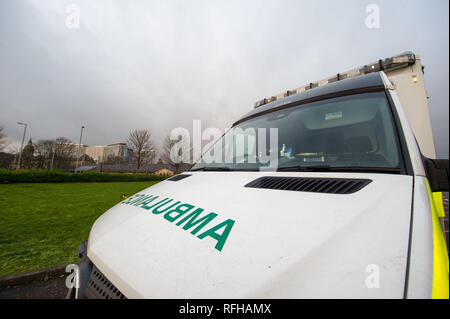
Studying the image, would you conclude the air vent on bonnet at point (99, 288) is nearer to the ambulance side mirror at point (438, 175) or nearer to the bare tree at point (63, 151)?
the ambulance side mirror at point (438, 175)

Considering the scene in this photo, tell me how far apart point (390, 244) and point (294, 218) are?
336 millimetres

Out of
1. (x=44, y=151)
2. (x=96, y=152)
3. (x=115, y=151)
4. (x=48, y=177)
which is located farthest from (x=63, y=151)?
(x=48, y=177)

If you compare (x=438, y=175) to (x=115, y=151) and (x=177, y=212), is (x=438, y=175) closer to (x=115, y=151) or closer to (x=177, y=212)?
(x=177, y=212)

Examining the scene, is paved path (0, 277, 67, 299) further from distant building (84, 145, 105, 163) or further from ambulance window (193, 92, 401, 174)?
distant building (84, 145, 105, 163)

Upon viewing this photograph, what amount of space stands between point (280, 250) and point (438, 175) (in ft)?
3.71

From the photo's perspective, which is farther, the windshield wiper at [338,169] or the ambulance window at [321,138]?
the ambulance window at [321,138]

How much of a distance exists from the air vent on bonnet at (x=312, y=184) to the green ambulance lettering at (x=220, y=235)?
1.37 ft

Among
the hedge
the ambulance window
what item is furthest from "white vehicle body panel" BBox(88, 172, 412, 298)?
the hedge

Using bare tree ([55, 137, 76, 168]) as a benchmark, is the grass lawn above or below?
below

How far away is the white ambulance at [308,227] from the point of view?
639 mm

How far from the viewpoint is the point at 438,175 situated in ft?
3.67

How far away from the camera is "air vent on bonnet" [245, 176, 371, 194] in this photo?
1028 mm

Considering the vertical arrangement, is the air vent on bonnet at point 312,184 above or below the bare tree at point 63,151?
below

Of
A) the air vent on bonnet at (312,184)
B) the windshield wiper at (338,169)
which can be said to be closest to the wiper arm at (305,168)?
the windshield wiper at (338,169)
